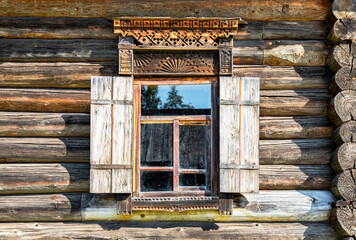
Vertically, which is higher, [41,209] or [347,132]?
[347,132]

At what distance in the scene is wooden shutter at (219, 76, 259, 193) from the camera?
374cm

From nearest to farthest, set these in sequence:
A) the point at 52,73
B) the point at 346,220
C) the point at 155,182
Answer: the point at 346,220 → the point at 155,182 → the point at 52,73

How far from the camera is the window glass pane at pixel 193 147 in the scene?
3949 millimetres

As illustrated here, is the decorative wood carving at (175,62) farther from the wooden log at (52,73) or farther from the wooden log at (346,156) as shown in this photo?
the wooden log at (346,156)

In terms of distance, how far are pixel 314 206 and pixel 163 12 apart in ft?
8.93

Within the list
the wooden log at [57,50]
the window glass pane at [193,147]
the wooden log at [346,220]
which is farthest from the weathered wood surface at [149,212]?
the wooden log at [57,50]

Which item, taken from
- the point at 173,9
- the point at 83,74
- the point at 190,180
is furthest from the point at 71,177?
the point at 173,9

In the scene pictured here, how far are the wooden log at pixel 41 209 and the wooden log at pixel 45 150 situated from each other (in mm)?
434

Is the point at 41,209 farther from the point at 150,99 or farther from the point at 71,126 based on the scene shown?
the point at 150,99

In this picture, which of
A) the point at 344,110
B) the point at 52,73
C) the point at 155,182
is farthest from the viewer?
the point at 52,73

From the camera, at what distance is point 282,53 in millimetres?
4098

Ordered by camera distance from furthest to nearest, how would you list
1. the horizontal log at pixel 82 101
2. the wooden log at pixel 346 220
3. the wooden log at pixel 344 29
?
the horizontal log at pixel 82 101 → the wooden log at pixel 344 29 → the wooden log at pixel 346 220

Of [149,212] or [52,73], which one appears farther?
[52,73]

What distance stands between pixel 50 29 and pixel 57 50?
259 mm
